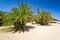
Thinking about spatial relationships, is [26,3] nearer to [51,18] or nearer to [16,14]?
[16,14]

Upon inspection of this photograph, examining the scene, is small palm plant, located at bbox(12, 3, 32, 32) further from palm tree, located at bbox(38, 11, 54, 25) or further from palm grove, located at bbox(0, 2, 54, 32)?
palm tree, located at bbox(38, 11, 54, 25)

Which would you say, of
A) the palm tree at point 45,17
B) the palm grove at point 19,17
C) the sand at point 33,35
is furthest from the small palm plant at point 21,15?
the palm tree at point 45,17

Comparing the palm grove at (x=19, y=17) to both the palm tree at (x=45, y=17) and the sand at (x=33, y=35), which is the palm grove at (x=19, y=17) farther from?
the palm tree at (x=45, y=17)

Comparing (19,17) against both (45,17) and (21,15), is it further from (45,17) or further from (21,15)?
(45,17)

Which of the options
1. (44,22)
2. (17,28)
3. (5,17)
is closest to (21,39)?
(17,28)

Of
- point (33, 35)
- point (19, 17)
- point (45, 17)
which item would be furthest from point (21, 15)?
point (45, 17)

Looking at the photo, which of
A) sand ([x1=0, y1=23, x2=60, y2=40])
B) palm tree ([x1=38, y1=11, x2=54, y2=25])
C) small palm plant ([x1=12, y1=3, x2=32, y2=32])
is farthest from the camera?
palm tree ([x1=38, y1=11, x2=54, y2=25])

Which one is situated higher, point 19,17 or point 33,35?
point 19,17

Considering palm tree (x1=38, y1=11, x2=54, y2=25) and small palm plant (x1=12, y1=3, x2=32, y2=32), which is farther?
palm tree (x1=38, y1=11, x2=54, y2=25)

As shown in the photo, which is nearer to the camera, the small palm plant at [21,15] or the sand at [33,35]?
the sand at [33,35]

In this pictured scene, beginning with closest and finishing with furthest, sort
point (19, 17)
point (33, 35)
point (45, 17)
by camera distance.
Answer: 1. point (33, 35)
2. point (19, 17)
3. point (45, 17)

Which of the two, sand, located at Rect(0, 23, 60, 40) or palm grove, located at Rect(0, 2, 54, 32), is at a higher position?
palm grove, located at Rect(0, 2, 54, 32)

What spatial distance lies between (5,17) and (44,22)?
27.8ft

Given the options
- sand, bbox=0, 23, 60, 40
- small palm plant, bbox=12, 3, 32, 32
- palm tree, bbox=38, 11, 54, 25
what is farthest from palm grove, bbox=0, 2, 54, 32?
palm tree, bbox=38, 11, 54, 25
